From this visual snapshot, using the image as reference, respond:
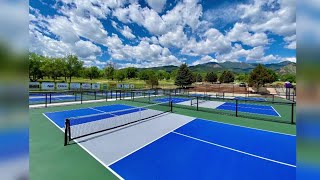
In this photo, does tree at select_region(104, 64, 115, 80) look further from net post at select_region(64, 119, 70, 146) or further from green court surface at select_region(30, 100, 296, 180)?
net post at select_region(64, 119, 70, 146)

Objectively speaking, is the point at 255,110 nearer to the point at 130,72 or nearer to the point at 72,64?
the point at 72,64

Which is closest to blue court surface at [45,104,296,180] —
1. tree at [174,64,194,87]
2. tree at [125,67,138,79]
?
tree at [174,64,194,87]

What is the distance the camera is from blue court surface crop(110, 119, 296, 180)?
448cm

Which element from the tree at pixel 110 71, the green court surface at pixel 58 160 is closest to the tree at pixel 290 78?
the green court surface at pixel 58 160

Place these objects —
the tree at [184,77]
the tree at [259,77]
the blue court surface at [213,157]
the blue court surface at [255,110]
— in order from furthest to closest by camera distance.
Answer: the tree at [184,77], the tree at [259,77], the blue court surface at [255,110], the blue court surface at [213,157]

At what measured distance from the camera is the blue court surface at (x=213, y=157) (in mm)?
4477

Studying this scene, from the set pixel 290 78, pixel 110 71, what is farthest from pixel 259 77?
pixel 110 71

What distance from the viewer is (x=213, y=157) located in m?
5.41

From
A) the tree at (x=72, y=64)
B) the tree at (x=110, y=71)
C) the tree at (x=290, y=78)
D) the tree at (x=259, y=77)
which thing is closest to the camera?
the tree at (x=290, y=78)

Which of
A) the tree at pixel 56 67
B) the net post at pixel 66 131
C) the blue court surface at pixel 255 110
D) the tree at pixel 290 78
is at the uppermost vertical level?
the tree at pixel 56 67

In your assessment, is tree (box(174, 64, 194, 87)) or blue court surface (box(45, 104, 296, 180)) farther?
tree (box(174, 64, 194, 87))

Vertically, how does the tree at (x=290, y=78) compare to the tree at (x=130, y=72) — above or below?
below

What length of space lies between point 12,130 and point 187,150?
5.56 meters

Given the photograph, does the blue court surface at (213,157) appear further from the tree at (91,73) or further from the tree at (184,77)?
the tree at (91,73)
